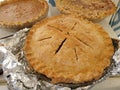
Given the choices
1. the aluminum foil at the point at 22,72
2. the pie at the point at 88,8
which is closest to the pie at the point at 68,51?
the aluminum foil at the point at 22,72

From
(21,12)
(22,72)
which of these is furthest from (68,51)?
(21,12)

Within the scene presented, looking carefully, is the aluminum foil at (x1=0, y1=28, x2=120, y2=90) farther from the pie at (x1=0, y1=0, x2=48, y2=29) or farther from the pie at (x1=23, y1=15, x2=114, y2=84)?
the pie at (x1=0, y1=0, x2=48, y2=29)

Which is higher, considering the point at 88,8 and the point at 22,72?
the point at 88,8

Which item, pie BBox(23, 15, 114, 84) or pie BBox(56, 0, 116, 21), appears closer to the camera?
pie BBox(23, 15, 114, 84)

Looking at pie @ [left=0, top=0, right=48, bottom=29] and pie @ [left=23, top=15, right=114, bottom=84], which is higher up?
pie @ [left=0, top=0, right=48, bottom=29]

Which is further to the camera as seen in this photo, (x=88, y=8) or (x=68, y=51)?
(x=88, y=8)

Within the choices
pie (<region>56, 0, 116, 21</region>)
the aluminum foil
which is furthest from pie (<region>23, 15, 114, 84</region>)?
pie (<region>56, 0, 116, 21</region>)

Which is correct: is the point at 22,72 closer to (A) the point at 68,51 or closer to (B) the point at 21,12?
(A) the point at 68,51

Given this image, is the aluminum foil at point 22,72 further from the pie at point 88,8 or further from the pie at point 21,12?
the pie at point 88,8
